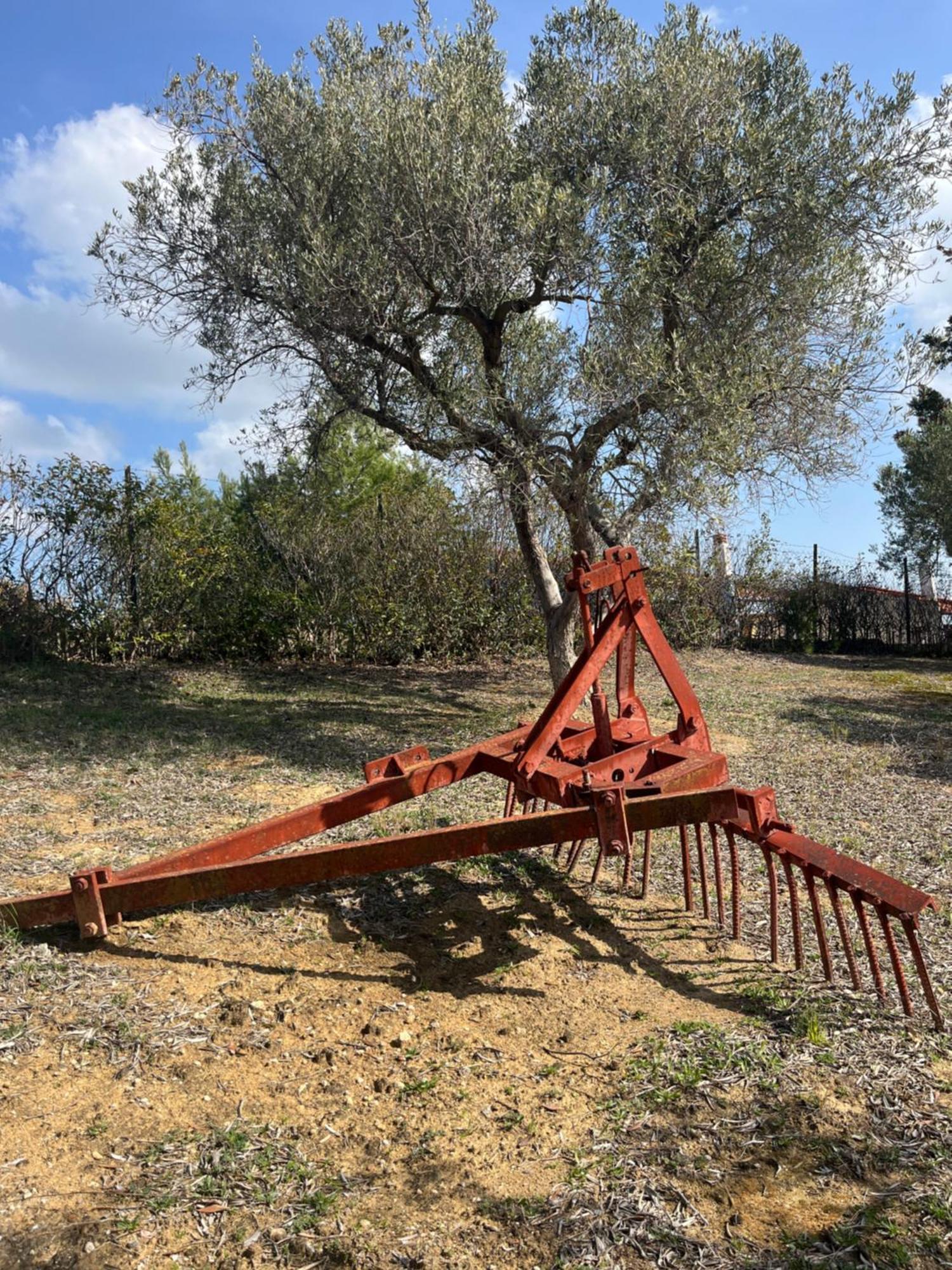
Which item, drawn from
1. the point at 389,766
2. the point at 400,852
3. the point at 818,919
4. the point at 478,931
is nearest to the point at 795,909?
the point at 818,919

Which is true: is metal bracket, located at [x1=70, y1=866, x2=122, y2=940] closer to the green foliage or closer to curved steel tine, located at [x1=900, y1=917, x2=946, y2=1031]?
curved steel tine, located at [x1=900, y1=917, x2=946, y2=1031]

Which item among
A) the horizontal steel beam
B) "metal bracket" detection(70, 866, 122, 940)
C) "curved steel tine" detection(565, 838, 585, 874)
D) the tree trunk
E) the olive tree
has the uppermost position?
the olive tree

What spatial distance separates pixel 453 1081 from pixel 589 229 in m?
7.20

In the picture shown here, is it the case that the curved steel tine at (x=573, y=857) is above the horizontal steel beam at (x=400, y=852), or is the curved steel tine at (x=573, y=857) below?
below

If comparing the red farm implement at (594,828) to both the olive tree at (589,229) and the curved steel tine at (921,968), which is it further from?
the olive tree at (589,229)

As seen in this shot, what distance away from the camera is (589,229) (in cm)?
812

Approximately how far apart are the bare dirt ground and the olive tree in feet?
13.4

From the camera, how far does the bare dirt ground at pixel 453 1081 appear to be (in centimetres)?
239

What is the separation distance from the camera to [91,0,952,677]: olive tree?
7.92 metres

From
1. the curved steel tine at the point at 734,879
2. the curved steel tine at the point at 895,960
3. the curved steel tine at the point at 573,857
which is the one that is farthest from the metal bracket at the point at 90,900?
the curved steel tine at the point at 895,960

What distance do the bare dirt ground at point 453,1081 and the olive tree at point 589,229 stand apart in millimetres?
4096

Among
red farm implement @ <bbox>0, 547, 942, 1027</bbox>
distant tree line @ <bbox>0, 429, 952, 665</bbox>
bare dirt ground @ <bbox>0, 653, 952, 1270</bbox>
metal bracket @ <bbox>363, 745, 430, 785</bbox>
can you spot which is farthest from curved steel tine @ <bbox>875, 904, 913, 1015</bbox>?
distant tree line @ <bbox>0, 429, 952, 665</bbox>

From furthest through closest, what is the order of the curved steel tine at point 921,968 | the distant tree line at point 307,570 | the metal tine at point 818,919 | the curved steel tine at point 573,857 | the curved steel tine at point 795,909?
1. the distant tree line at point 307,570
2. the curved steel tine at point 573,857
3. the curved steel tine at point 795,909
4. the metal tine at point 818,919
5. the curved steel tine at point 921,968

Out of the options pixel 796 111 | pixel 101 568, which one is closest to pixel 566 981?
pixel 796 111
